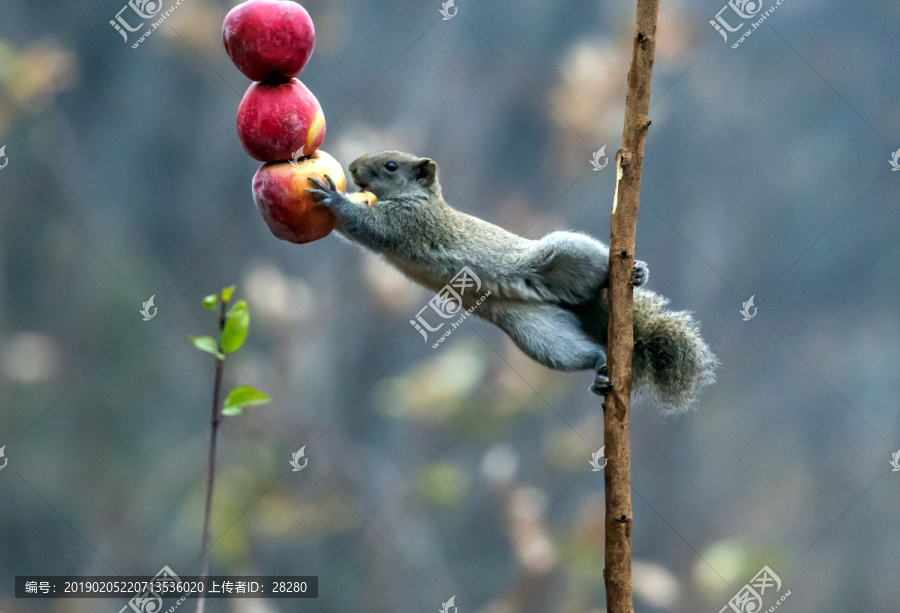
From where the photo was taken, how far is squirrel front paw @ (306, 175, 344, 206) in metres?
2.21

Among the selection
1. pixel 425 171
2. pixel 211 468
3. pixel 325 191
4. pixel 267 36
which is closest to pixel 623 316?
pixel 325 191

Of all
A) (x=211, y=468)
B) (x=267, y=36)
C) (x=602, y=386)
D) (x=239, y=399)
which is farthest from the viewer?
(x=602, y=386)

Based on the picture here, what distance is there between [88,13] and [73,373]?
197 cm

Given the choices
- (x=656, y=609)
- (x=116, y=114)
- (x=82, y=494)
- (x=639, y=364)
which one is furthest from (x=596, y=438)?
(x=116, y=114)

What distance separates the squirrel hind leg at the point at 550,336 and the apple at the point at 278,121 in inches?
36.7

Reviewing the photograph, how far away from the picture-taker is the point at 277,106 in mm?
2047

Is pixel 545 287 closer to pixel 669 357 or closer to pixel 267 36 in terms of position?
pixel 669 357

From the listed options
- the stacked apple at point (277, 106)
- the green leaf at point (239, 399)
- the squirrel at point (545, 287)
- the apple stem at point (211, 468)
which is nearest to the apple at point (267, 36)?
the stacked apple at point (277, 106)

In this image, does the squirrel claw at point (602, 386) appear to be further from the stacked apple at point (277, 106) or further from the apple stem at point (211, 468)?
the apple stem at point (211, 468)

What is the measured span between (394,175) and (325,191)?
705 millimetres

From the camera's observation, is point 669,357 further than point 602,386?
Yes

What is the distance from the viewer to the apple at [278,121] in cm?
204

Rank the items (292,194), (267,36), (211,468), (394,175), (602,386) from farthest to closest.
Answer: (394,175), (602,386), (292,194), (267,36), (211,468)

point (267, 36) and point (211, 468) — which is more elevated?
point (267, 36)
